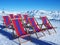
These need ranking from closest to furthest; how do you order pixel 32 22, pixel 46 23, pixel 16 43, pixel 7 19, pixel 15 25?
pixel 16 43 < pixel 15 25 < pixel 32 22 < pixel 46 23 < pixel 7 19

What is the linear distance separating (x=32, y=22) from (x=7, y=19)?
2807 mm

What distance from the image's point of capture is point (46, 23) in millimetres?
9445

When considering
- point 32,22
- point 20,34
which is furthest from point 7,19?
point 20,34

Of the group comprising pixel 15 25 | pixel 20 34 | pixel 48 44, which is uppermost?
pixel 15 25

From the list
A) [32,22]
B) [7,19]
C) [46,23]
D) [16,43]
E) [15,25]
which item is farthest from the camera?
[7,19]

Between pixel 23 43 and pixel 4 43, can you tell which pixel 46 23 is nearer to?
pixel 23 43

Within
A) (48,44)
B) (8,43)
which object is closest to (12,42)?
(8,43)

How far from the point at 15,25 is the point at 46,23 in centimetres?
294

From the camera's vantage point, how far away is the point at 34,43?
6984mm

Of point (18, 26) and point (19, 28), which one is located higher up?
point (18, 26)

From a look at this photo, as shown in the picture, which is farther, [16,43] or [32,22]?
[32,22]

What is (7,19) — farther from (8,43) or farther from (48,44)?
(48,44)

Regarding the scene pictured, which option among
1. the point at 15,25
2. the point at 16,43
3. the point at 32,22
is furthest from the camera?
the point at 32,22

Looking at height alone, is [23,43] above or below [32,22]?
below
